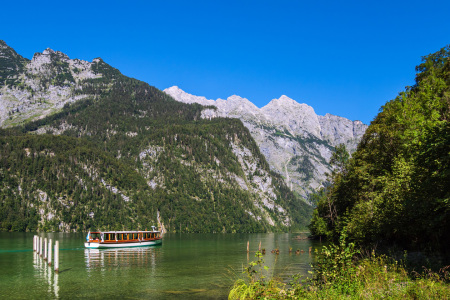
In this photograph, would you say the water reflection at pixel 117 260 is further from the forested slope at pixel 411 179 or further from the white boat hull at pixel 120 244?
the forested slope at pixel 411 179

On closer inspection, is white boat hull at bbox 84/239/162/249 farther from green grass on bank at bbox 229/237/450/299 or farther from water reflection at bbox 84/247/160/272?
green grass on bank at bbox 229/237/450/299

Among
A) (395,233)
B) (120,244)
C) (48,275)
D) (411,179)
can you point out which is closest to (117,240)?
A: (120,244)

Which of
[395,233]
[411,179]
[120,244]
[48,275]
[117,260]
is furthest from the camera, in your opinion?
[120,244]

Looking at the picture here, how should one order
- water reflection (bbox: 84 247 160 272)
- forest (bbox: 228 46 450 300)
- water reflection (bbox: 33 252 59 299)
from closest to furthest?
forest (bbox: 228 46 450 300) → water reflection (bbox: 33 252 59 299) → water reflection (bbox: 84 247 160 272)

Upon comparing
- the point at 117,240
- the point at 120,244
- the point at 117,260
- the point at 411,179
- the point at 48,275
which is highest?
the point at 411,179

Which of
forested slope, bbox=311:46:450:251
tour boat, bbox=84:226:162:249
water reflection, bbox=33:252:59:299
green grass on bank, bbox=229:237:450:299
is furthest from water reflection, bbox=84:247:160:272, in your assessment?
green grass on bank, bbox=229:237:450:299

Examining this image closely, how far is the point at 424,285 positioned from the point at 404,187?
23794mm

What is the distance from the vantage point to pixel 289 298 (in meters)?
20.4

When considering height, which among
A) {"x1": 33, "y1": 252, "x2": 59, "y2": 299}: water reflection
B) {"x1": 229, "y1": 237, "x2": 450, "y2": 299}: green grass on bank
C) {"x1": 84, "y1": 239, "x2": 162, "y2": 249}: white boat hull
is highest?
{"x1": 229, "y1": 237, "x2": 450, "y2": 299}: green grass on bank

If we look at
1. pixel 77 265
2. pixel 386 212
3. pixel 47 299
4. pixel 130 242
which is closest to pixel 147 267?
pixel 77 265

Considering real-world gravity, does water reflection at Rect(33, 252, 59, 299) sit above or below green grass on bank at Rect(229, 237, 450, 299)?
below

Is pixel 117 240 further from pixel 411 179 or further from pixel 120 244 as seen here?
pixel 411 179

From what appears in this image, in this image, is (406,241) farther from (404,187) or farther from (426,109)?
(426,109)

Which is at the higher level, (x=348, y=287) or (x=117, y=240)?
(x=348, y=287)
